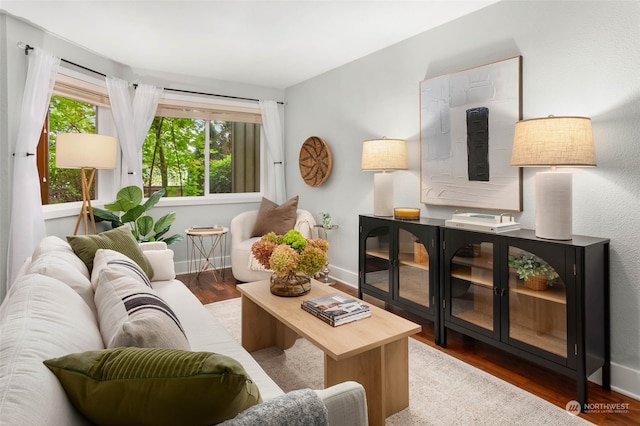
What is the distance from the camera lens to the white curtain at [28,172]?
309 centimetres

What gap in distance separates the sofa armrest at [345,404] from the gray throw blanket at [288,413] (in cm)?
6

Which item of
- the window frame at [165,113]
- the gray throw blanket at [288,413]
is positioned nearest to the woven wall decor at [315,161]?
the window frame at [165,113]

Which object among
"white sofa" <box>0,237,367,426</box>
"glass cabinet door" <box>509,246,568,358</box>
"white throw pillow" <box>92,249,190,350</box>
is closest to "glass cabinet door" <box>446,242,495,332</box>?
"glass cabinet door" <box>509,246,568,358</box>

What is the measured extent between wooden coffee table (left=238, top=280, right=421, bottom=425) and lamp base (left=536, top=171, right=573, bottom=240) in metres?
0.99

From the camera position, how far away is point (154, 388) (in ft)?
2.58

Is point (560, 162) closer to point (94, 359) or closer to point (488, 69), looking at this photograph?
point (488, 69)

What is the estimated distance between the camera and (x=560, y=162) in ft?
Result: 6.82

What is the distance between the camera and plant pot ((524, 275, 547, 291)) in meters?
2.18

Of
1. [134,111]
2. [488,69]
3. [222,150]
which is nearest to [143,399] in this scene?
[488,69]

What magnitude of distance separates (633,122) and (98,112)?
4.76 metres

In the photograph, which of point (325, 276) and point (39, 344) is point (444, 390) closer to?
point (39, 344)

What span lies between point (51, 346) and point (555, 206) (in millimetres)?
2381

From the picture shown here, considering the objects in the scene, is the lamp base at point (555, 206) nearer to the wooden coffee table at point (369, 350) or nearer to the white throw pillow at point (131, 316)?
the wooden coffee table at point (369, 350)

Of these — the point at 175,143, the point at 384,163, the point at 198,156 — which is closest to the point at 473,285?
the point at 384,163
